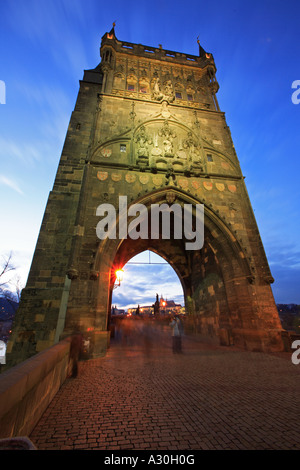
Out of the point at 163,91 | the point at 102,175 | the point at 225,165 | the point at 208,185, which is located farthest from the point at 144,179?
the point at 163,91

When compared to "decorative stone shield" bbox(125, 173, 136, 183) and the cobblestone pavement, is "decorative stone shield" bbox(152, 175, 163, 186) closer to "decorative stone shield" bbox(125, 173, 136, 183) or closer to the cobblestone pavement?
"decorative stone shield" bbox(125, 173, 136, 183)

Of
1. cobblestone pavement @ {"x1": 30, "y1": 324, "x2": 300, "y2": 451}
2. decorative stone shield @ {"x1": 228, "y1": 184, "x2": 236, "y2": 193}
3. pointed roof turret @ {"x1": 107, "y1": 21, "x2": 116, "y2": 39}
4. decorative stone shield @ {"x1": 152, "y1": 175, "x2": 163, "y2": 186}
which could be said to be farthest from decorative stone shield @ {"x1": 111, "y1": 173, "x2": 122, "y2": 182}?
pointed roof turret @ {"x1": 107, "y1": 21, "x2": 116, "y2": 39}

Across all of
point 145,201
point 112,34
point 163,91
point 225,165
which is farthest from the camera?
point 112,34

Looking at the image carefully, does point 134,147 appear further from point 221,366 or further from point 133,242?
point 221,366

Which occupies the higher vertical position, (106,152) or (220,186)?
(106,152)

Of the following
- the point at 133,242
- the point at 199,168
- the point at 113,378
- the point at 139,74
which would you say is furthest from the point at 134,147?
the point at 113,378

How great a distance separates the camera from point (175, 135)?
38.1 ft

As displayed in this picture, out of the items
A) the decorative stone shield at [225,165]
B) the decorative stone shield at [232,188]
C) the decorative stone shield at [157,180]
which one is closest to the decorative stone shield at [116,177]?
the decorative stone shield at [157,180]

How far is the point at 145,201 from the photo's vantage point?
356 inches

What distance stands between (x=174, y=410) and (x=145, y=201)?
7.44m

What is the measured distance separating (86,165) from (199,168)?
5904 millimetres

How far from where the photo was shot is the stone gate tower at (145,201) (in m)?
7.12

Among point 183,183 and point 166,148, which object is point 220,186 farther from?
point 166,148
